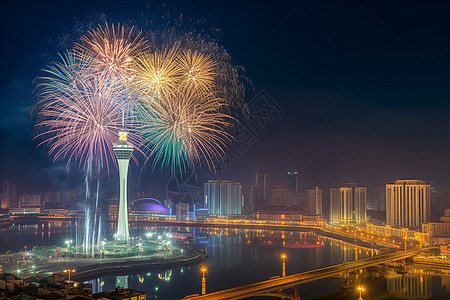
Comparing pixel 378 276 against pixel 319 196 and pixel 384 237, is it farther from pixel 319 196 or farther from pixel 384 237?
pixel 319 196

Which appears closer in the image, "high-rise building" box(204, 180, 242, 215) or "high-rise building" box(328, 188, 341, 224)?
"high-rise building" box(328, 188, 341, 224)

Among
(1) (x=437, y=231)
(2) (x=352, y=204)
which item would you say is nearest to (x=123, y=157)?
(1) (x=437, y=231)

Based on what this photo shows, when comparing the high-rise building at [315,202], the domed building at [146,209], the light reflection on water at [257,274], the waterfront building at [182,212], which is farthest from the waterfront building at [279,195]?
the light reflection on water at [257,274]

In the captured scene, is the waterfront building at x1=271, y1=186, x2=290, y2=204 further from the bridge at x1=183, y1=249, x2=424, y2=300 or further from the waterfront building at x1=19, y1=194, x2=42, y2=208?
the bridge at x1=183, y1=249, x2=424, y2=300

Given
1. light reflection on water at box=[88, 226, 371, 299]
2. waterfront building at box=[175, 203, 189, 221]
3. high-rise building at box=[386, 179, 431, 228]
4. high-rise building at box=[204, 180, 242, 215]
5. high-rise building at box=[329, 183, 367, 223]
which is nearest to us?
light reflection on water at box=[88, 226, 371, 299]

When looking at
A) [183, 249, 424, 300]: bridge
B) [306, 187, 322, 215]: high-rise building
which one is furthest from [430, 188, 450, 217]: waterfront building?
[183, 249, 424, 300]: bridge

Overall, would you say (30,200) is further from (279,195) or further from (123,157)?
(123,157)

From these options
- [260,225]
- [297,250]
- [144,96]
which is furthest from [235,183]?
[144,96]

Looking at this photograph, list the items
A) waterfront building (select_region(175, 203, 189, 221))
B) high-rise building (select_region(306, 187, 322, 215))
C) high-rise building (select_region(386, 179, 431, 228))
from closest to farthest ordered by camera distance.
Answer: high-rise building (select_region(386, 179, 431, 228))
waterfront building (select_region(175, 203, 189, 221))
high-rise building (select_region(306, 187, 322, 215))
